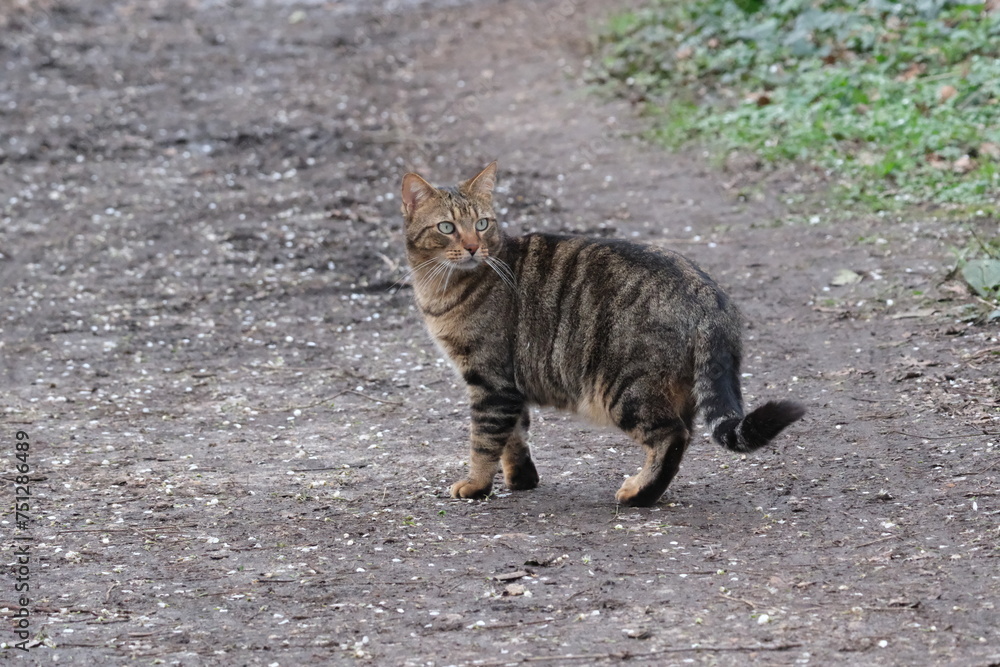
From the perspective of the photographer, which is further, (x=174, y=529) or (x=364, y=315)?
(x=364, y=315)

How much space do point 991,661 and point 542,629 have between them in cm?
132

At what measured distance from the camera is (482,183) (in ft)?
16.4

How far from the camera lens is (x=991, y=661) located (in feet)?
10.3

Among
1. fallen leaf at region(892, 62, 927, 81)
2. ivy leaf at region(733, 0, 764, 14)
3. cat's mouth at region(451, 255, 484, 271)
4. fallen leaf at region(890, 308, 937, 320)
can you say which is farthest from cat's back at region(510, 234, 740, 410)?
ivy leaf at region(733, 0, 764, 14)

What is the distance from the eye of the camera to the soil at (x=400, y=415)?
3.59 m

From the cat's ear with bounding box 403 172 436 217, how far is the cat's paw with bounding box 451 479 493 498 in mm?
1232

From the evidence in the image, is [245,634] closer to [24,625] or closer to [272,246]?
[24,625]

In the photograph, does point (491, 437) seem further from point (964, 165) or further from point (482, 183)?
point (964, 165)

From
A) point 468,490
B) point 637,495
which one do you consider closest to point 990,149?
point 637,495

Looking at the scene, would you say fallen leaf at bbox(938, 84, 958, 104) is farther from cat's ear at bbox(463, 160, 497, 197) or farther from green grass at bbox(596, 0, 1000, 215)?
cat's ear at bbox(463, 160, 497, 197)

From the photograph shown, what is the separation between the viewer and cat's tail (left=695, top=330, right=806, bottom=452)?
4.00 meters

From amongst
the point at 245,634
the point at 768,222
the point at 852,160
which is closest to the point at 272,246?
the point at 768,222

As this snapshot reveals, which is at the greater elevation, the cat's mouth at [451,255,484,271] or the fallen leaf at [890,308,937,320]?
the cat's mouth at [451,255,484,271]

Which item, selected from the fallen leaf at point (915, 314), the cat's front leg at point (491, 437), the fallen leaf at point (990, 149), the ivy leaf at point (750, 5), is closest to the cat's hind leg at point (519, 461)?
the cat's front leg at point (491, 437)
